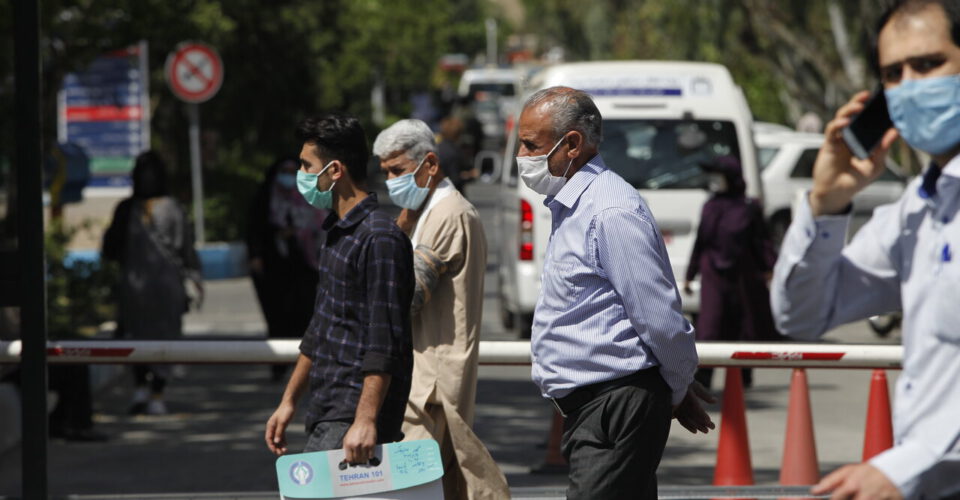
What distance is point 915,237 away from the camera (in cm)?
277

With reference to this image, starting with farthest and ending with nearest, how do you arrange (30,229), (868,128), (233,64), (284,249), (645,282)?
(233,64)
(284,249)
(30,229)
(645,282)
(868,128)

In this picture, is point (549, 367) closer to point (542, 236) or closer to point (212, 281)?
point (542, 236)

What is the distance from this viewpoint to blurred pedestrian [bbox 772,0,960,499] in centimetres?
265

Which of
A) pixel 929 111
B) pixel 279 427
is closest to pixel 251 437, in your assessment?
pixel 279 427

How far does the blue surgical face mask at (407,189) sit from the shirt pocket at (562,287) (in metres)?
1.28

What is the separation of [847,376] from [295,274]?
4.15 m

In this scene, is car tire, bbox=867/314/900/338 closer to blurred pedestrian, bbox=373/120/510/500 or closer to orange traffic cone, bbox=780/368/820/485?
orange traffic cone, bbox=780/368/820/485

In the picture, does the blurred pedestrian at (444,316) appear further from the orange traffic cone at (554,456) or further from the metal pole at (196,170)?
the metal pole at (196,170)

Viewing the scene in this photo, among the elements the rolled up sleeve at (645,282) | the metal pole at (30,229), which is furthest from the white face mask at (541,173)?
the metal pole at (30,229)

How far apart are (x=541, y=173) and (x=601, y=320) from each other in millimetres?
449

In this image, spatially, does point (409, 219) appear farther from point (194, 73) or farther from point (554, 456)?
point (194, 73)

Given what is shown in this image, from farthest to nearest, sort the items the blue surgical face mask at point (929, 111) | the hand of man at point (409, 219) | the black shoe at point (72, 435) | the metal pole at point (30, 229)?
the black shoe at point (72, 435) < the hand of man at point (409, 219) < the metal pole at point (30, 229) < the blue surgical face mask at point (929, 111)

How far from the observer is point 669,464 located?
26.9 feet

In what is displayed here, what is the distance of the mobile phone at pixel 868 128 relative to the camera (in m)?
2.70
